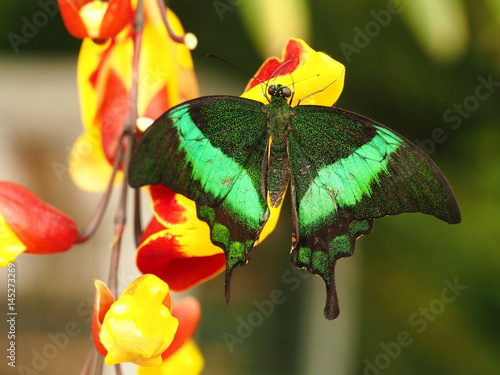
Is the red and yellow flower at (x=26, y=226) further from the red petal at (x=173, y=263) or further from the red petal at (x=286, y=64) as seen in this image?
the red petal at (x=286, y=64)

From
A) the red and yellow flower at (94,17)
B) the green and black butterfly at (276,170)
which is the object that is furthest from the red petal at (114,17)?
the green and black butterfly at (276,170)

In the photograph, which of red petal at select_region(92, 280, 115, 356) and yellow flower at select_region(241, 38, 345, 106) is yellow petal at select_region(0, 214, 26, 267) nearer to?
red petal at select_region(92, 280, 115, 356)

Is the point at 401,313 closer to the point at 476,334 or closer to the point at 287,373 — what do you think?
the point at 476,334

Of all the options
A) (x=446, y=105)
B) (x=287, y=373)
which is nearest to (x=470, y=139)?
(x=446, y=105)

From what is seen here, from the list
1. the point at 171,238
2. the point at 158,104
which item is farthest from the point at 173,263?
the point at 158,104

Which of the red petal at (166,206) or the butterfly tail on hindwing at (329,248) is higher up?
the butterfly tail on hindwing at (329,248)

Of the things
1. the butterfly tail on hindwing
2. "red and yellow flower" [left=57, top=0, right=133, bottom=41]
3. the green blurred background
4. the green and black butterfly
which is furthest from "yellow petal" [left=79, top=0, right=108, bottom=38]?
the green blurred background

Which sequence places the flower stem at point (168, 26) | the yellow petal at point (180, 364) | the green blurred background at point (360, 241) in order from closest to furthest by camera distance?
the flower stem at point (168, 26)
the yellow petal at point (180, 364)
the green blurred background at point (360, 241)

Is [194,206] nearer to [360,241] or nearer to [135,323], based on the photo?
[135,323]
